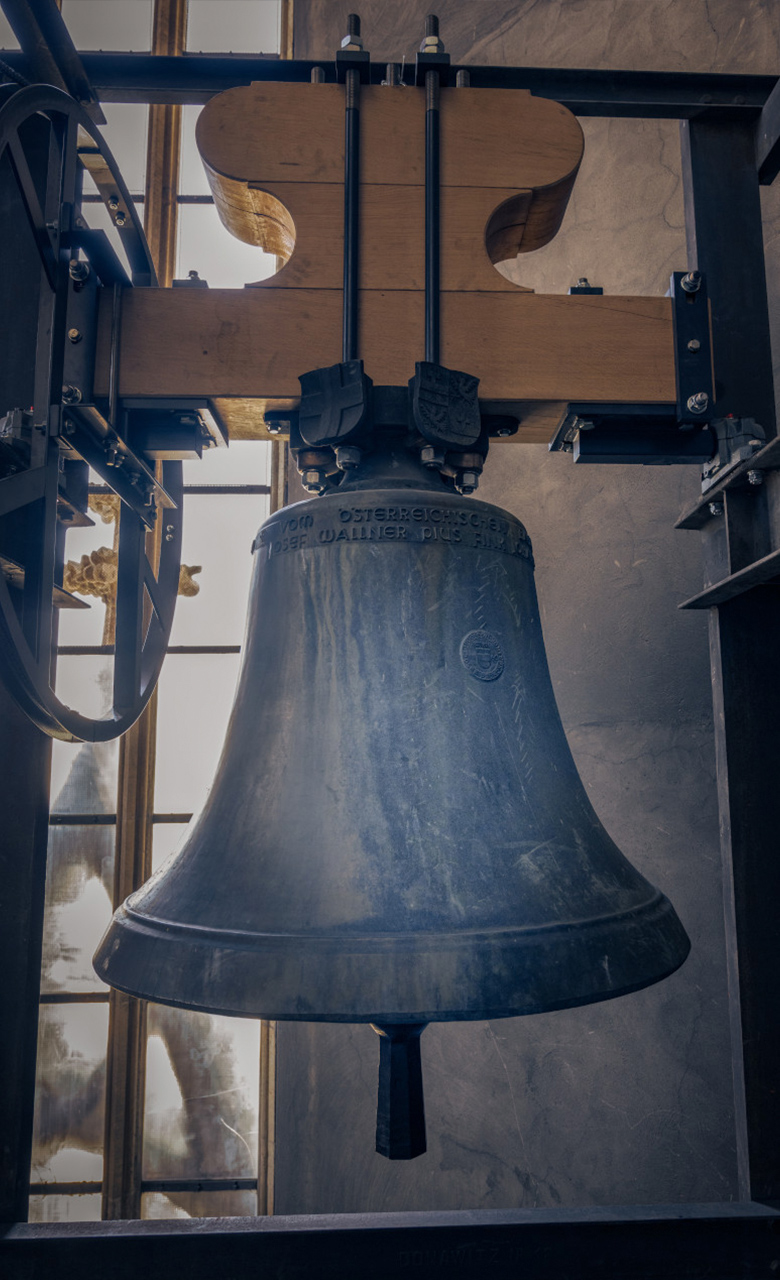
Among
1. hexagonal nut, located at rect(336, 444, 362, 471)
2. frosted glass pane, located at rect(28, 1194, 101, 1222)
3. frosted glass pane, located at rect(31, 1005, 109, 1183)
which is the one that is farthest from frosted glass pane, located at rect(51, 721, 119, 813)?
hexagonal nut, located at rect(336, 444, 362, 471)

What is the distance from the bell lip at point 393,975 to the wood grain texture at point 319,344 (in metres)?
0.56

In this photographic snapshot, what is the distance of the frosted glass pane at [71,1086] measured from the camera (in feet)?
7.87

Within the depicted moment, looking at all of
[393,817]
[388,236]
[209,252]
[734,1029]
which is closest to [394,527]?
[393,817]

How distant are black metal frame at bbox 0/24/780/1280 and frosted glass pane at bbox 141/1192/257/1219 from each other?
1.65 m

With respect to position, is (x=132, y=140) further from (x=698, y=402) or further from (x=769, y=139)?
(x=698, y=402)

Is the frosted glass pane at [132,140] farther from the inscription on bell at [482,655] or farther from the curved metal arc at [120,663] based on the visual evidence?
the inscription on bell at [482,655]

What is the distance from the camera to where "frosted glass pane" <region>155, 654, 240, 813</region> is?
2520mm

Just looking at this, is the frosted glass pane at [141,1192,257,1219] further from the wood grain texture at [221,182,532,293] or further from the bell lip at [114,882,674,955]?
the wood grain texture at [221,182,532,293]

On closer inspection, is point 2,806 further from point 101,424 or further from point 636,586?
point 636,586

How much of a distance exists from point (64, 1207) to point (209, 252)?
2.95 meters

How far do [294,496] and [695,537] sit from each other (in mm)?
1080

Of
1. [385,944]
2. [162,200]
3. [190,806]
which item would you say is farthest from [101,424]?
[162,200]

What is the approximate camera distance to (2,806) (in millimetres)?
1008

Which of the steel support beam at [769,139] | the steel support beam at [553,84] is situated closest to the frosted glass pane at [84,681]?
the steel support beam at [553,84]
